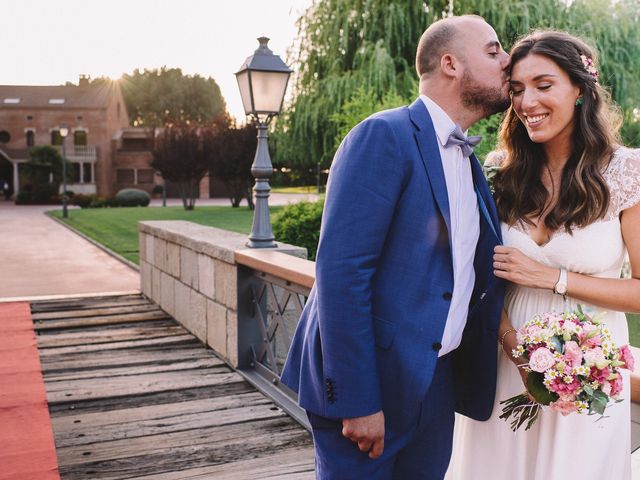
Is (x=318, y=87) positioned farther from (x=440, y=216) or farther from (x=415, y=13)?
(x=440, y=216)

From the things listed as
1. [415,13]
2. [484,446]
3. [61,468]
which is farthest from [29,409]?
[415,13]

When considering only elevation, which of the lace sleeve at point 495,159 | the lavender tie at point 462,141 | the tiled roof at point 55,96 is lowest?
the lace sleeve at point 495,159

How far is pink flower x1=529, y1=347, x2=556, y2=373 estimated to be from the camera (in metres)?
1.85

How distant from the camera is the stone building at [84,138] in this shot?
50.9 meters

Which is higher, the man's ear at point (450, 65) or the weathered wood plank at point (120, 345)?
the man's ear at point (450, 65)

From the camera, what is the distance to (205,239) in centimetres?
688

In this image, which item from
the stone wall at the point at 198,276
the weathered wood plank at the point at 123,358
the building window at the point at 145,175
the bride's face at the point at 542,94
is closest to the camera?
the bride's face at the point at 542,94

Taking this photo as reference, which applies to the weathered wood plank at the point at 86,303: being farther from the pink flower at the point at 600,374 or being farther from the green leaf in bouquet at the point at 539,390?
the pink flower at the point at 600,374

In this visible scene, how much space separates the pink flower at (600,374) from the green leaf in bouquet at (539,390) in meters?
0.12

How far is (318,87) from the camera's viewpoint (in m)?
16.7

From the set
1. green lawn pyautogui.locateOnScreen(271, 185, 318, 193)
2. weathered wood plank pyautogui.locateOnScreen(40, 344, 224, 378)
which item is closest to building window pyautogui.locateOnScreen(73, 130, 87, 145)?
green lawn pyautogui.locateOnScreen(271, 185, 318, 193)

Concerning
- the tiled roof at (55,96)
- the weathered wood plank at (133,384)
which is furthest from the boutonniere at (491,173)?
the tiled roof at (55,96)

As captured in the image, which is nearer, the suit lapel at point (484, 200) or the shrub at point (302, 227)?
the suit lapel at point (484, 200)

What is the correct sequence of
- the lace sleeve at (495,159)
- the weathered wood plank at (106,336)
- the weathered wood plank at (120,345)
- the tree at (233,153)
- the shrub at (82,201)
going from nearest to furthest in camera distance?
the lace sleeve at (495,159) → the weathered wood plank at (120,345) → the weathered wood plank at (106,336) → the tree at (233,153) → the shrub at (82,201)
